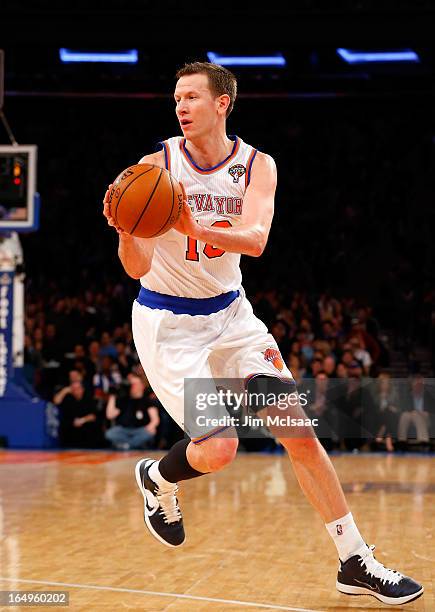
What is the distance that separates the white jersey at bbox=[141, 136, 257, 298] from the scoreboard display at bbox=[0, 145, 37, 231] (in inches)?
349

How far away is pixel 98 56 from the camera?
17.5 meters

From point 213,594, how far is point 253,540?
5.42 feet

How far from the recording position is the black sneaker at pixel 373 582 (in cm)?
419

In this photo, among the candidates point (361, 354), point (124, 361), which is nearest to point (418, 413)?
point (361, 354)

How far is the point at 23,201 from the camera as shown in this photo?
13.0 meters

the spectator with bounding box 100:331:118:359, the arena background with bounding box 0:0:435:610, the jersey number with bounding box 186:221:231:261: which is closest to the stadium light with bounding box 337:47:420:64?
the arena background with bounding box 0:0:435:610

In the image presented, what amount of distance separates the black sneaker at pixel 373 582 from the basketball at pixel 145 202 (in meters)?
1.79

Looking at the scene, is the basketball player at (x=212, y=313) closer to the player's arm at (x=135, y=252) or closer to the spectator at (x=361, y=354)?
the player's arm at (x=135, y=252)

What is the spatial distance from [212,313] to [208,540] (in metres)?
2.23

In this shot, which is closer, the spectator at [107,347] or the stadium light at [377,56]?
the spectator at [107,347]

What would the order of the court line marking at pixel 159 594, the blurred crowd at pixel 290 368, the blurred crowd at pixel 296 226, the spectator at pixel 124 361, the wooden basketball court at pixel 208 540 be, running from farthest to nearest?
the blurred crowd at pixel 296 226 < the spectator at pixel 124 361 < the blurred crowd at pixel 290 368 < the wooden basketball court at pixel 208 540 < the court line marking at pixel 159 594

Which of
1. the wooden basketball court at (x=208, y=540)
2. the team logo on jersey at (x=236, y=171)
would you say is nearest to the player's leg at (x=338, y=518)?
the wooden basketball court at (x=208, y=540)

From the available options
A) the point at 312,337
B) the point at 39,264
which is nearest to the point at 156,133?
the point at 39,264

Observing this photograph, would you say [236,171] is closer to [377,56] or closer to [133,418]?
[133,418]
